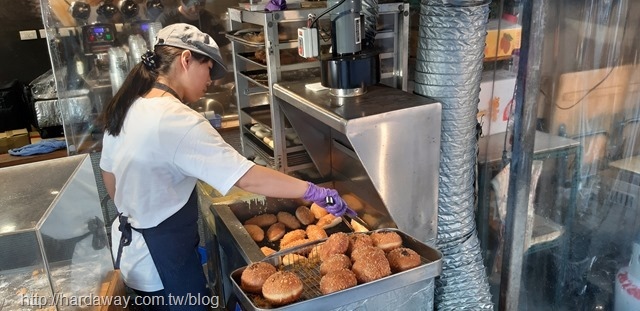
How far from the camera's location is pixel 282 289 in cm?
140

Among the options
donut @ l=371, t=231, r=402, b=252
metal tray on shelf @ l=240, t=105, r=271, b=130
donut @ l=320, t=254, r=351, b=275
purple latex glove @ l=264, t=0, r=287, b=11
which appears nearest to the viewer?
donut @ l=320, t=254, r=351, b=275

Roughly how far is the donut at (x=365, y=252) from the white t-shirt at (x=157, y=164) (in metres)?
0.44

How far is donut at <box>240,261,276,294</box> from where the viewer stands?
1.46 meters

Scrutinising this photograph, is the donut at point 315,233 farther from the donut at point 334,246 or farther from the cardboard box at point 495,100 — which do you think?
the cardboard box at point 495,100

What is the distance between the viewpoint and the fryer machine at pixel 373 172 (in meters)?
1.57

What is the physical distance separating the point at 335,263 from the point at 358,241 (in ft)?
0.56

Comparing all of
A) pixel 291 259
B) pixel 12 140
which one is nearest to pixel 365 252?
pixel 291 259

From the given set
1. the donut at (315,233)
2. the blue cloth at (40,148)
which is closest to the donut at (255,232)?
the donut at (315,233)

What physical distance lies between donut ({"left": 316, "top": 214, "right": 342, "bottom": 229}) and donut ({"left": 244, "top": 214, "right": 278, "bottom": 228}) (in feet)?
0.63

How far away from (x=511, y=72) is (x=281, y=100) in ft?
3.43

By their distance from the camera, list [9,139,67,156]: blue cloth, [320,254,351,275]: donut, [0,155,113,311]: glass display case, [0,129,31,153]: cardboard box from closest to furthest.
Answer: [0,155,113,311]: glass display case → [320,254,351,275]: donut → [9,139,67,156]: blue cloth → [0,129,31,153]: cardboard box

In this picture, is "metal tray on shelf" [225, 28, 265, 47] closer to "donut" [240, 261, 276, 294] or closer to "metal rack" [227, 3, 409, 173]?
"metal rack" [227, 3, 409, 173]

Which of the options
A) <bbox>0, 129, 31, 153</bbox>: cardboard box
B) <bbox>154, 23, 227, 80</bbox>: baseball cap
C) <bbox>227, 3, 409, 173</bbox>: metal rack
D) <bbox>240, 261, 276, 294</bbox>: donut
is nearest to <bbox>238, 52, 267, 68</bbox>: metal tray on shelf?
<bbox>227, 3, 409, 173</bbox>: metal rack

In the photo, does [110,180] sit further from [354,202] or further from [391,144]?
[391,144]
